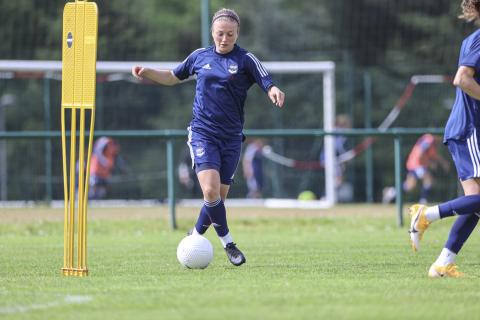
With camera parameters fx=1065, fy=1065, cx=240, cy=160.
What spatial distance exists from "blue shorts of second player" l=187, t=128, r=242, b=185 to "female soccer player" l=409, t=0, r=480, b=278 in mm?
2014

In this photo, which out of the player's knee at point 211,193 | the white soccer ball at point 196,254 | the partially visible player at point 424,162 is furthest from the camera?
the partially visible player at point 424,162

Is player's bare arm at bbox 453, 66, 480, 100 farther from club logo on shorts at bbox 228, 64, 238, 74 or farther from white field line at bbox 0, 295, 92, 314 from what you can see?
white field line at bbox 0, 295, 92, 314

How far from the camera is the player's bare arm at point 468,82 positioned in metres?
7.55

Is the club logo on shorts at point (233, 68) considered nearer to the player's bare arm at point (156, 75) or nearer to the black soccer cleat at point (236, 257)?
the player's bare arm at point (156, 75)

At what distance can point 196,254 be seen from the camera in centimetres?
898

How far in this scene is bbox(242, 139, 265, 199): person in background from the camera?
23141mm

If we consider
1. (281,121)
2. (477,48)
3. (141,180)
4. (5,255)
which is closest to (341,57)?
(281,121)

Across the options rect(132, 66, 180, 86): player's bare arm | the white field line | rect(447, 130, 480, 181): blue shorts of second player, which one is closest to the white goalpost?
rect(132, 66, 180, 86): player's bare arm

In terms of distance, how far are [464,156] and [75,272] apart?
10.4 feet

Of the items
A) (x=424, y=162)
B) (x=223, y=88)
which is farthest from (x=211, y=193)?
(x=424, y=162)

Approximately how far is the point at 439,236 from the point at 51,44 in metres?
17.4

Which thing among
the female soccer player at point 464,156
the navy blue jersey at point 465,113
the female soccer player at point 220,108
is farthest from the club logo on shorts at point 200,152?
the navy blue jersey at point 465,113

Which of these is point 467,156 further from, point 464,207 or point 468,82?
point 468,82

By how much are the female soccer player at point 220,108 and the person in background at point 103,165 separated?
12.9 meters
